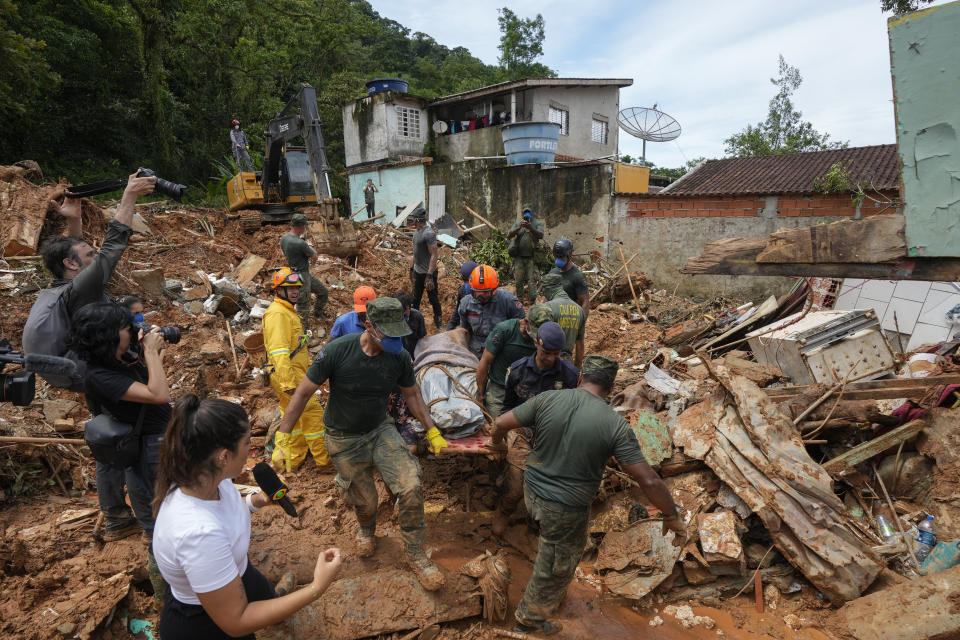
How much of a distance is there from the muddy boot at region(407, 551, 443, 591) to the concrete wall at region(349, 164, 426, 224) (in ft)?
50.6

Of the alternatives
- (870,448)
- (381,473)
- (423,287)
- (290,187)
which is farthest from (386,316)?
(290,187)

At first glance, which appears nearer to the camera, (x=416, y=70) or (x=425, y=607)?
(x=425, y=607)

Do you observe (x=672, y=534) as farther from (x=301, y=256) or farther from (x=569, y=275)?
(x=301, y=256)

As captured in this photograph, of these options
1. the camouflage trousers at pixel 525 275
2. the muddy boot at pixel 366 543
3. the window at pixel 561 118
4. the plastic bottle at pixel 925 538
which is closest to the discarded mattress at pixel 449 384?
the muddy boot at pixel 366 543

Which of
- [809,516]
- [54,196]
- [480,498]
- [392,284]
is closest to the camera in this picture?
[809,516]

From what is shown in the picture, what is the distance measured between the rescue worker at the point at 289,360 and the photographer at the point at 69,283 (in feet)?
4.28

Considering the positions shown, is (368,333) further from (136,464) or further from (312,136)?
(312,136)

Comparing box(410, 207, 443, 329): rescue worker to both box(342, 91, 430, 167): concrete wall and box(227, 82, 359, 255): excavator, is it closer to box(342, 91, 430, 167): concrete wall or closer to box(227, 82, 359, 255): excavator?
box(227, 82, 359, 255): excavator

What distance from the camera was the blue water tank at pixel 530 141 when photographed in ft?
42.0

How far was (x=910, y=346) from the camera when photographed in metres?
6.93

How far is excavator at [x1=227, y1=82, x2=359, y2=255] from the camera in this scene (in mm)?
9930

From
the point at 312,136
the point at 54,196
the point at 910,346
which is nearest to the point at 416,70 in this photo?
the point at 312,136

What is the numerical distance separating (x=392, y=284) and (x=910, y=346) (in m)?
8.72

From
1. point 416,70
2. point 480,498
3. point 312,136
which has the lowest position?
point 480,498
